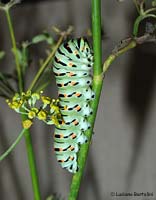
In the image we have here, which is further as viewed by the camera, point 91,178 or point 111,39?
point 91,178

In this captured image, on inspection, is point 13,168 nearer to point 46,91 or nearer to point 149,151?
point 46,91

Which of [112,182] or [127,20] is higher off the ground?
[127,20]

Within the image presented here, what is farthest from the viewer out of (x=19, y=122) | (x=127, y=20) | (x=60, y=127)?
(x=19, y=122)

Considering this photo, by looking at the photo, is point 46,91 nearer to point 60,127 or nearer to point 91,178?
point 91,178

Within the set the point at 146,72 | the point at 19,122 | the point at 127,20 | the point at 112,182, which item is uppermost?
the point at 127,20

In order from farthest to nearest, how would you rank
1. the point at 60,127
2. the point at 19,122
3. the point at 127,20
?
the point at 19,122, the point at 127,20, the point at 60,127

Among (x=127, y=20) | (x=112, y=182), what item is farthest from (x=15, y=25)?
(x=112, y=182)
